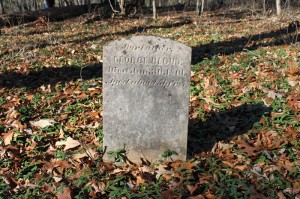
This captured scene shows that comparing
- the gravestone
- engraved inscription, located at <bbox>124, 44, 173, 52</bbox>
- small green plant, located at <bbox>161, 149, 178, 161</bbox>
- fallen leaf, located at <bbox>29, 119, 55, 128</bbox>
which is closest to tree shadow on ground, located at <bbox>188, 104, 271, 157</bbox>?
small green plant, located at <bbox>161, 149, 178, 161</bbox>

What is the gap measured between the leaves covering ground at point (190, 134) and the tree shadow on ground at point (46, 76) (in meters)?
0.02

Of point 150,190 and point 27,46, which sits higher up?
point 27,46

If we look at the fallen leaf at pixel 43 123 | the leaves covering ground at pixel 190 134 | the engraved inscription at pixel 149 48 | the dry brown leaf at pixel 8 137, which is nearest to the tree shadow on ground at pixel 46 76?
the leaves covering ground at pixel 190 134

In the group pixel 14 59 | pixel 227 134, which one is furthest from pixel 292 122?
pixel 14 59

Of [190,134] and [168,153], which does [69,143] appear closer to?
[168,153]

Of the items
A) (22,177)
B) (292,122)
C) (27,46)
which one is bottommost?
(22,177)

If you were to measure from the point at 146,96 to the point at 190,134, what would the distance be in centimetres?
121

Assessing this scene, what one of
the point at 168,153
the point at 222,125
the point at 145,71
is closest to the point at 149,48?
the point at 145,71

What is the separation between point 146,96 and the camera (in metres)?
3.52

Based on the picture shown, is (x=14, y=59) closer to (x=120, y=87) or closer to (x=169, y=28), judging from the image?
(x=120, y=87)

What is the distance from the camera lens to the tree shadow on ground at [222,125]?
4.18 meters

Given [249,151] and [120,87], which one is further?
[249,151]

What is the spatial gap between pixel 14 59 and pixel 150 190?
7277 mm

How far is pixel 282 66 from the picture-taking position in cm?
673
